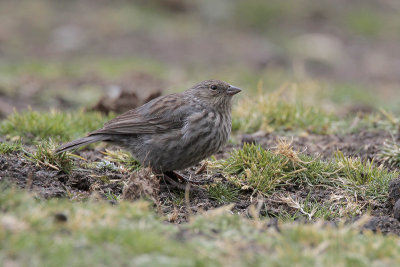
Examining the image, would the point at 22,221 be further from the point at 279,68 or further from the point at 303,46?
the point at 303,46

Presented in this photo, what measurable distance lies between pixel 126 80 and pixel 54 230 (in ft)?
28.2

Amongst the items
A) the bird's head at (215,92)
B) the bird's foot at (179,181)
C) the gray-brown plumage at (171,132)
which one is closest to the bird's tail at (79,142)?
the gray-brown plumage at (171,132)

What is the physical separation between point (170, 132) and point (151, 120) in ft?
0.97

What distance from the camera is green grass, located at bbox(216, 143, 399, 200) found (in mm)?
5992

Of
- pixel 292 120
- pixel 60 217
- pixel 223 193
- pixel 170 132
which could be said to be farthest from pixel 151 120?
pixel 292 120

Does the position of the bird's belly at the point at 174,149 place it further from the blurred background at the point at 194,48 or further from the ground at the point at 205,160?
the blurred background at the point at 194,48

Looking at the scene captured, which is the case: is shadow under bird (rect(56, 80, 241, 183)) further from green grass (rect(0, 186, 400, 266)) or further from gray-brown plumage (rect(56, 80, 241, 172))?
green grass (rect(0, 186, 400, 266))

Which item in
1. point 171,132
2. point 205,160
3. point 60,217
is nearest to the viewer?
point 60,217

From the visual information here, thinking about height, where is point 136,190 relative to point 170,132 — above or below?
below

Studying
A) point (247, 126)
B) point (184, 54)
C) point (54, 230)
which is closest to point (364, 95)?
point (247, 126)

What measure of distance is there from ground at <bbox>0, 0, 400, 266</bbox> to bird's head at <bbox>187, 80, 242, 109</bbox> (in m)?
0.68

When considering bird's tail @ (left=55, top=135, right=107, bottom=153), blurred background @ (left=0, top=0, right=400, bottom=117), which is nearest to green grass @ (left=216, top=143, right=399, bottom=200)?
bird's tail @ (left=55, top=135, right=107, bottom=153)

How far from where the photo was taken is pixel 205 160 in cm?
680

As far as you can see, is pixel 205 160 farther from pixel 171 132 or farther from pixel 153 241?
pixel 153 241
